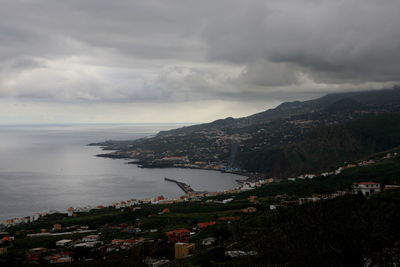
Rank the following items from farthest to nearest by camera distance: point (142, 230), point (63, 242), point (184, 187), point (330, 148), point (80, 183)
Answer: point (330, 148) → point (80, 183) → point (184, 187) → point (142, 230) → point (63, 242)

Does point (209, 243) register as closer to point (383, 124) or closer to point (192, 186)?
point (192, 186)

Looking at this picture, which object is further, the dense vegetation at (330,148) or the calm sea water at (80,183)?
the dense vegetation at (330,148)

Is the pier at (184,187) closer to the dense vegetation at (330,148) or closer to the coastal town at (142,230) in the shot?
the coastal town at (142,230)

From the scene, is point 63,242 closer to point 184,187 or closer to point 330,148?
point 184,187

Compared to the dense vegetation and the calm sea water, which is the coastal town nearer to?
the calm sea water

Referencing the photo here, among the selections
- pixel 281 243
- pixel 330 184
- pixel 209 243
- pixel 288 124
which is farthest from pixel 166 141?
pixel 281 243

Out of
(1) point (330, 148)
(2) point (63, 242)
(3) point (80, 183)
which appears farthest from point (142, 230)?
(1) point (330, 148)

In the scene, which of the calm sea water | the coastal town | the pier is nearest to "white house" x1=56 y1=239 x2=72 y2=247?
the coastal town

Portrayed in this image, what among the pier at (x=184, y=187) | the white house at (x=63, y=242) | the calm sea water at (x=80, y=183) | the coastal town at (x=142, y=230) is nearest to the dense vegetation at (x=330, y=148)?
the calm sea water at (x=80, y=183)
